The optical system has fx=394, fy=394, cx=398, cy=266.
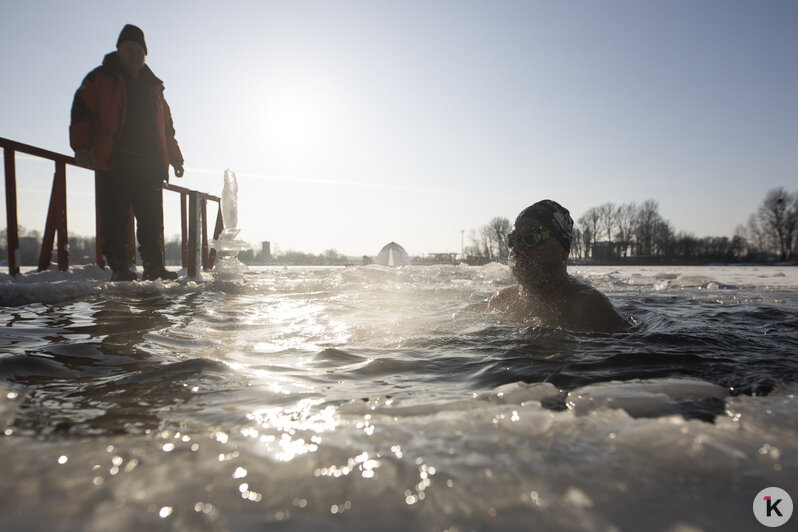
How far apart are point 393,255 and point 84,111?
19.4m

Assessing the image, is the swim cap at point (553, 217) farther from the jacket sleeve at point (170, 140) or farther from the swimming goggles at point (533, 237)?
the jacket sleeve at point (170, 140)

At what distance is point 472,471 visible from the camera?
2.80ft

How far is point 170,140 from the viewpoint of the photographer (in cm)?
502

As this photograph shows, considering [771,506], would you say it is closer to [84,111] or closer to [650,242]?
[84,111]

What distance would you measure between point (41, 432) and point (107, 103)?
432cm

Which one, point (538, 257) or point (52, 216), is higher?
point (52, 216)

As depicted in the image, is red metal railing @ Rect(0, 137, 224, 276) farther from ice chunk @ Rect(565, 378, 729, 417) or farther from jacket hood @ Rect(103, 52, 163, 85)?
ice chunk @ Rect(565, 378, 729, 417)

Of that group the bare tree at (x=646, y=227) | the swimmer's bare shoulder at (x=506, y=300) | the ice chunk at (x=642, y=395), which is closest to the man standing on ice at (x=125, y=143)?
the swimmer's bare shoulder at (x=506, y=300)

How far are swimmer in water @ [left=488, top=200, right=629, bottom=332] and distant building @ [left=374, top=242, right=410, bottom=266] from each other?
768 inches

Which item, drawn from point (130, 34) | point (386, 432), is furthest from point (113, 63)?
point (386, 432)

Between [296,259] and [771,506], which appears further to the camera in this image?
[296,259]

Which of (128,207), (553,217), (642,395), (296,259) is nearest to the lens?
(642,395)

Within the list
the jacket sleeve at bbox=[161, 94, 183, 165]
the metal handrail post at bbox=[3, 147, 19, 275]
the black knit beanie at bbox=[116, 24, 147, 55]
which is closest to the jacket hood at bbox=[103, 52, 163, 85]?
the black knit beanie at bbox=[116, 24, 147, 55]

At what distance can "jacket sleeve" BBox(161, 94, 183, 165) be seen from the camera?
4914 millimetres
